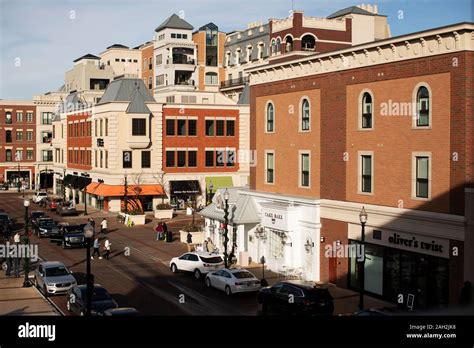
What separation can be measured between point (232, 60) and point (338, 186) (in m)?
35.5

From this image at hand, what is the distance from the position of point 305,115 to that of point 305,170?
8.45ft

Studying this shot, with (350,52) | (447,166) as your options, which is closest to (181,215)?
(350,52)

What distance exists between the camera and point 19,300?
71.8ft

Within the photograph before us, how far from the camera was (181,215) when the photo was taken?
167 ft

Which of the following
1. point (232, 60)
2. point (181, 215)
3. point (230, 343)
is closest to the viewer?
point (230, 343)

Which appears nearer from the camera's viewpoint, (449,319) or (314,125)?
(449,319)

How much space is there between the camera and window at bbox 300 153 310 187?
28812 mm

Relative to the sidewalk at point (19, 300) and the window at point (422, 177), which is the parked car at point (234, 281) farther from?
the window at point (422, 177)

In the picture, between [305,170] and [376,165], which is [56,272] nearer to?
[305,170]

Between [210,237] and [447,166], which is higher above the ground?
[447,166]

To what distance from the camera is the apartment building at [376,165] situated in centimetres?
2073

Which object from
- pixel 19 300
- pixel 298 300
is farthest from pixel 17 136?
pixel 298 300

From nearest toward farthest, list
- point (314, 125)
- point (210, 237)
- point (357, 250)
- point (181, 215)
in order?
point (357, 250) → point (314, 125) → point (210, 237) → point (181, 215)

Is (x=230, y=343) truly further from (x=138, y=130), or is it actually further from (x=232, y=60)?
(x=232, y=60)
